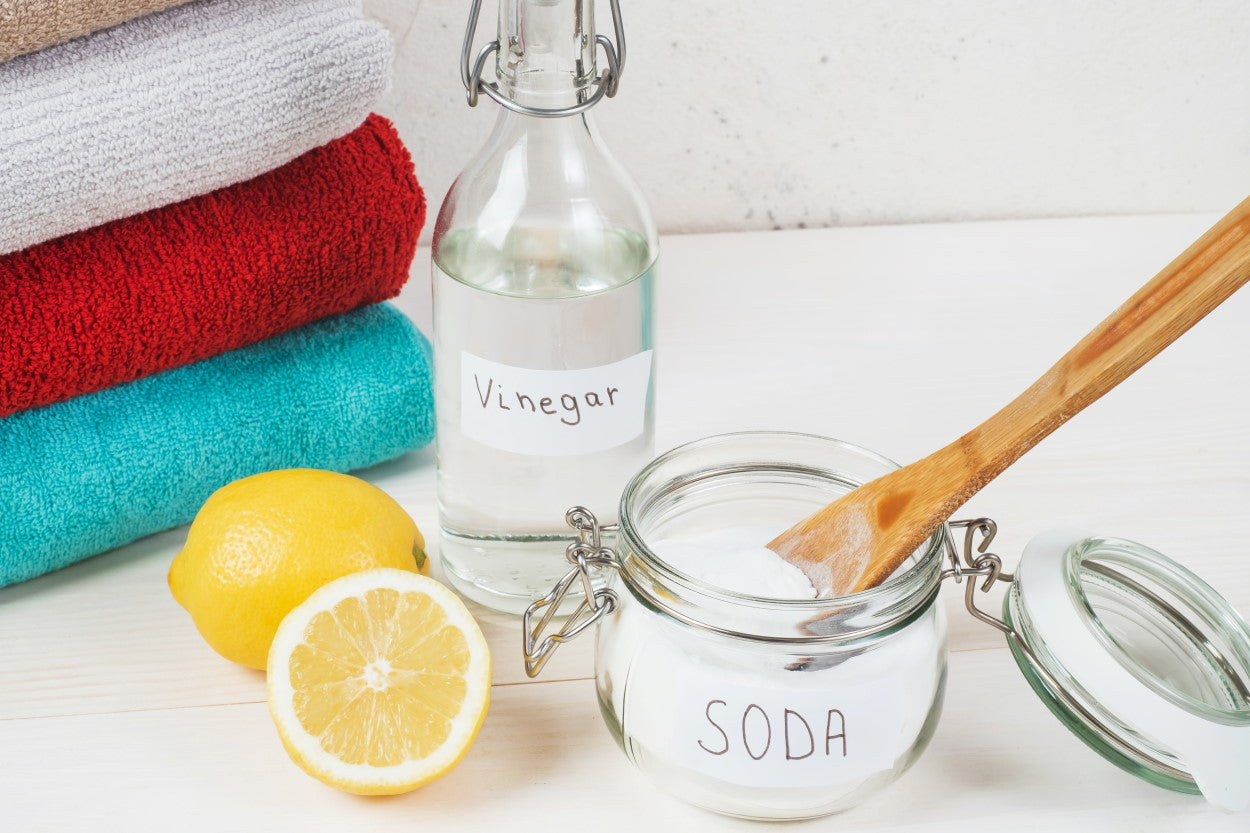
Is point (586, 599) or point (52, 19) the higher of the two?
point (52, 19)

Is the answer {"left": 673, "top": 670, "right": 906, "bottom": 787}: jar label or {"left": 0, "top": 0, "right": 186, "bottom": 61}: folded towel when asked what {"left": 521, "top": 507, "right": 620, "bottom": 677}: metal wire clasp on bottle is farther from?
{"left": 0, "top": 0, "right": 186, "bottom": 61}: folded towel

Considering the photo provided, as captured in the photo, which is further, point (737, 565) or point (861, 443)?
point (861, 443)

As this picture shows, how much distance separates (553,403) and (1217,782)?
25cm

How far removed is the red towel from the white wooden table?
0.31ft

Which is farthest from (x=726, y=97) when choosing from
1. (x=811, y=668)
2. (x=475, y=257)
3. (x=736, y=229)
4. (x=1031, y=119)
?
(x=811, y=668)

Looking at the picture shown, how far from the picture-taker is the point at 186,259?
51cm

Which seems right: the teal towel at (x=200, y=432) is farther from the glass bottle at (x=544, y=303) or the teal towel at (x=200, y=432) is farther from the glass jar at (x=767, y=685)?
the glass jar at (x=767, y=685)

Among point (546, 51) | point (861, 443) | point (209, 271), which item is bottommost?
point (861, 443)

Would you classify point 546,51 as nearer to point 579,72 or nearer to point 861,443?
point 579,72

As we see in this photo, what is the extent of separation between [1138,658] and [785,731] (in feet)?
0.48

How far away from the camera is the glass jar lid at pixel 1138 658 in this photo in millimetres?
385

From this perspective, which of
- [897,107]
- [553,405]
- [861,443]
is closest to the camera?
[553,405]

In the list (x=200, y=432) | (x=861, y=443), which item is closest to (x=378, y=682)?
(x=200, y=432)

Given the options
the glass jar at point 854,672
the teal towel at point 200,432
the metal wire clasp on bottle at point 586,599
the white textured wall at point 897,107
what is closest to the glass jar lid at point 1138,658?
the glass jar at point 854,672
